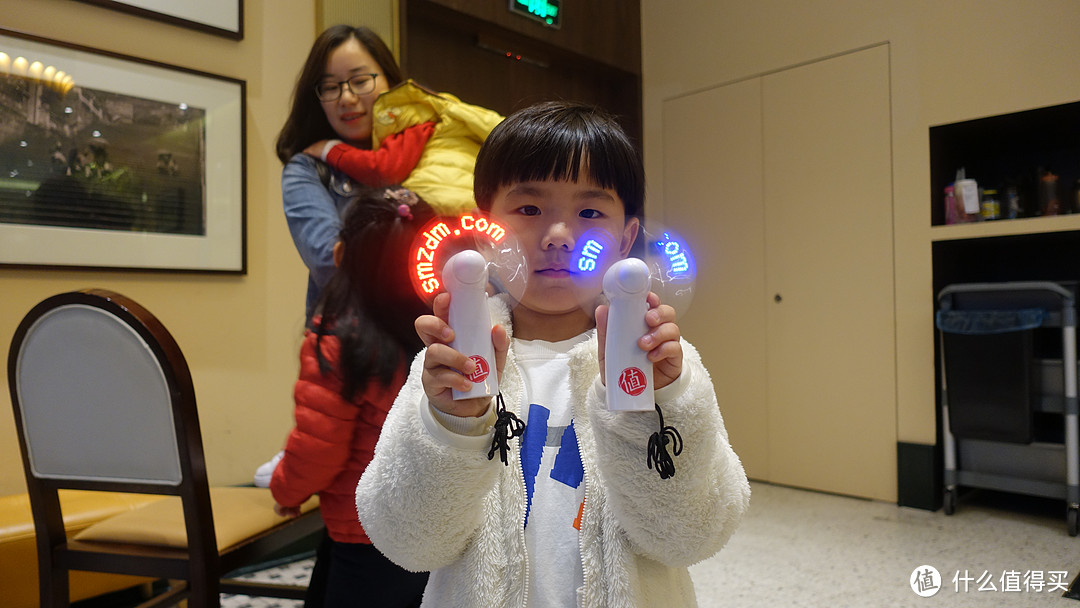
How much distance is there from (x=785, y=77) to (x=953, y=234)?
102 centimetres

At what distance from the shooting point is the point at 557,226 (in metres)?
0.60

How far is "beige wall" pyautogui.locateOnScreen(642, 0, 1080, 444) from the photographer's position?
7.97 ft

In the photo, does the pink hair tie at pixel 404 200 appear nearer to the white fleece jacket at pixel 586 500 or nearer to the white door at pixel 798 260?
the white fleece jacket at pixel 586 500

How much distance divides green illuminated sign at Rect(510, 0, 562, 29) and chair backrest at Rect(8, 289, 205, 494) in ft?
7.64

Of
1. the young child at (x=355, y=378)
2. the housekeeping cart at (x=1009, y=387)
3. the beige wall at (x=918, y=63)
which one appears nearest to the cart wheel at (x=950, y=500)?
the housekeeping cart at (x=1009, y=387)

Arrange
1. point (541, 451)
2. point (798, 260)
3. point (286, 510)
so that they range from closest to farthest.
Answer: point (541, 451), point (286, 510), point (798, 260)

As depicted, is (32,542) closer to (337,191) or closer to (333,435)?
(333,435)

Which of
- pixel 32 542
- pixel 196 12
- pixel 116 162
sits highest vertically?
pixel 196 12

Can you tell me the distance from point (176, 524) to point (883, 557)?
79.7 inches

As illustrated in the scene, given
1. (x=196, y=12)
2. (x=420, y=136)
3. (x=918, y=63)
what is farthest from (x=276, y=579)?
(x=918, y=63)

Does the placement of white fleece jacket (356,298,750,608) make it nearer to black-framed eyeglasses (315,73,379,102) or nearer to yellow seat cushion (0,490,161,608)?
black-framed eyeglasses (315,73,379,102)

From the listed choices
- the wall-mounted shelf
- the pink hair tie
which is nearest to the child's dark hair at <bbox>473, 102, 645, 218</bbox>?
the pink hair tie

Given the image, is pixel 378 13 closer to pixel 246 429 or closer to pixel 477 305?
pixel 246 429

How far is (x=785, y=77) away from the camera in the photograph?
307 centimetres
